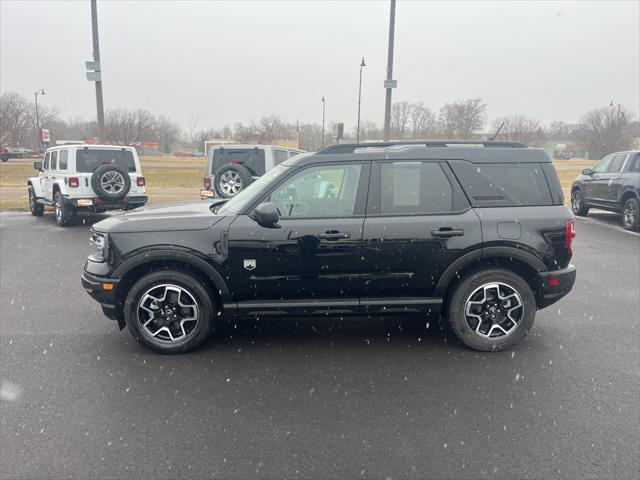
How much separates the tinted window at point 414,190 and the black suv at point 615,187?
897 centimetres

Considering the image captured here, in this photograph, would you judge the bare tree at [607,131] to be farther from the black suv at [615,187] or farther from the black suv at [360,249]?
the black suv at [360,249]

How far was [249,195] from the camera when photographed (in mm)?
4434

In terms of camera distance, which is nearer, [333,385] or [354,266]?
[333,385]

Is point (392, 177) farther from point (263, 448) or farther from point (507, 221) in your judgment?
point (263, 448)

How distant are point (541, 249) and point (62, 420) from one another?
12.7 feet

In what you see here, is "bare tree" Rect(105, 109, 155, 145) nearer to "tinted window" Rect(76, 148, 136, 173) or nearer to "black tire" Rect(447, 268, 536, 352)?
"tinted window" Rect(76, 148, 136, 173)

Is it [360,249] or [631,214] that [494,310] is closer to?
[360,249]

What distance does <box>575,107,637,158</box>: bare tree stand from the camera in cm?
3300

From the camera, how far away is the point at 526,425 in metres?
3.12

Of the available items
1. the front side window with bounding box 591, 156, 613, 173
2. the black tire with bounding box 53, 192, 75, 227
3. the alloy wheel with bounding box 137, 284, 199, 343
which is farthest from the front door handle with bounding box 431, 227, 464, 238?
the front side window with bounding box 591, 156, 613, 173

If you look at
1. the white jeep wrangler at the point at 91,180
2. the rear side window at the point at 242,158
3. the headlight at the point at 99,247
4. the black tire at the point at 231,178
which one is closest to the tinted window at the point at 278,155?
the rear side window at the point at 242,158

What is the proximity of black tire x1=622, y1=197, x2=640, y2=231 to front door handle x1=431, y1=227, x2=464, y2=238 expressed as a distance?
900 centimetres

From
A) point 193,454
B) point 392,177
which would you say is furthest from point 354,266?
point 193,454

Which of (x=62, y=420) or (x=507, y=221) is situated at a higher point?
(x=507, y=221)
